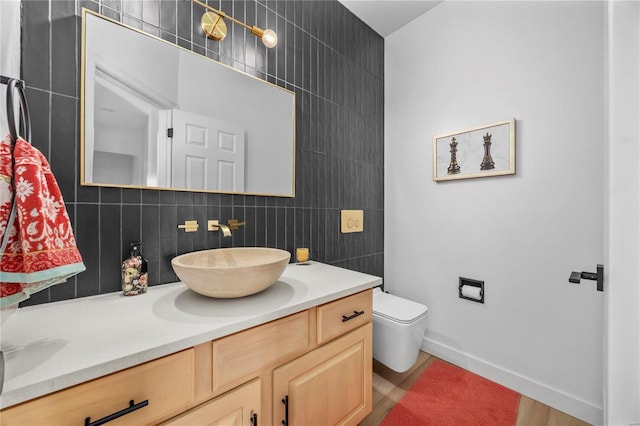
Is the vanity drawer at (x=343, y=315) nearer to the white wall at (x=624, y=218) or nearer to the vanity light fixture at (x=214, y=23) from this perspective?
the white wall at (x=624, y=218)

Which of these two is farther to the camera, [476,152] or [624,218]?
[476,152]

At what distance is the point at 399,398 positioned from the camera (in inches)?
60.0

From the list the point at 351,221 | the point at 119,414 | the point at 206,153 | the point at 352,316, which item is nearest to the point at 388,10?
the point at 351,221

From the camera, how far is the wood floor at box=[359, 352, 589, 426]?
4.44ft

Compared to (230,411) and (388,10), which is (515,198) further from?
(230,411)

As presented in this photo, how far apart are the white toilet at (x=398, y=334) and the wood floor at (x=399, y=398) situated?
184mm

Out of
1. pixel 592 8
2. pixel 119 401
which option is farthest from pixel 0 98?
pixel 592 8

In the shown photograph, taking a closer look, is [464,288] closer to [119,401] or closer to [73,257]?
[119,401]

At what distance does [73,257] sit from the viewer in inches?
25.0

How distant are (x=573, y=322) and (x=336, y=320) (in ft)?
4.41

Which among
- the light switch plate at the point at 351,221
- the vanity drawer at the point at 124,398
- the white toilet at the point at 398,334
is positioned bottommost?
the white toilet at the point at 398,334

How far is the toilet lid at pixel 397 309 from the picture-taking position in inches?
60.1

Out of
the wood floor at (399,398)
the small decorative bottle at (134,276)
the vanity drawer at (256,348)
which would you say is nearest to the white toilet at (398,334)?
the wood floor at (399,398)

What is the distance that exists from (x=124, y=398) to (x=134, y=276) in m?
0.51
